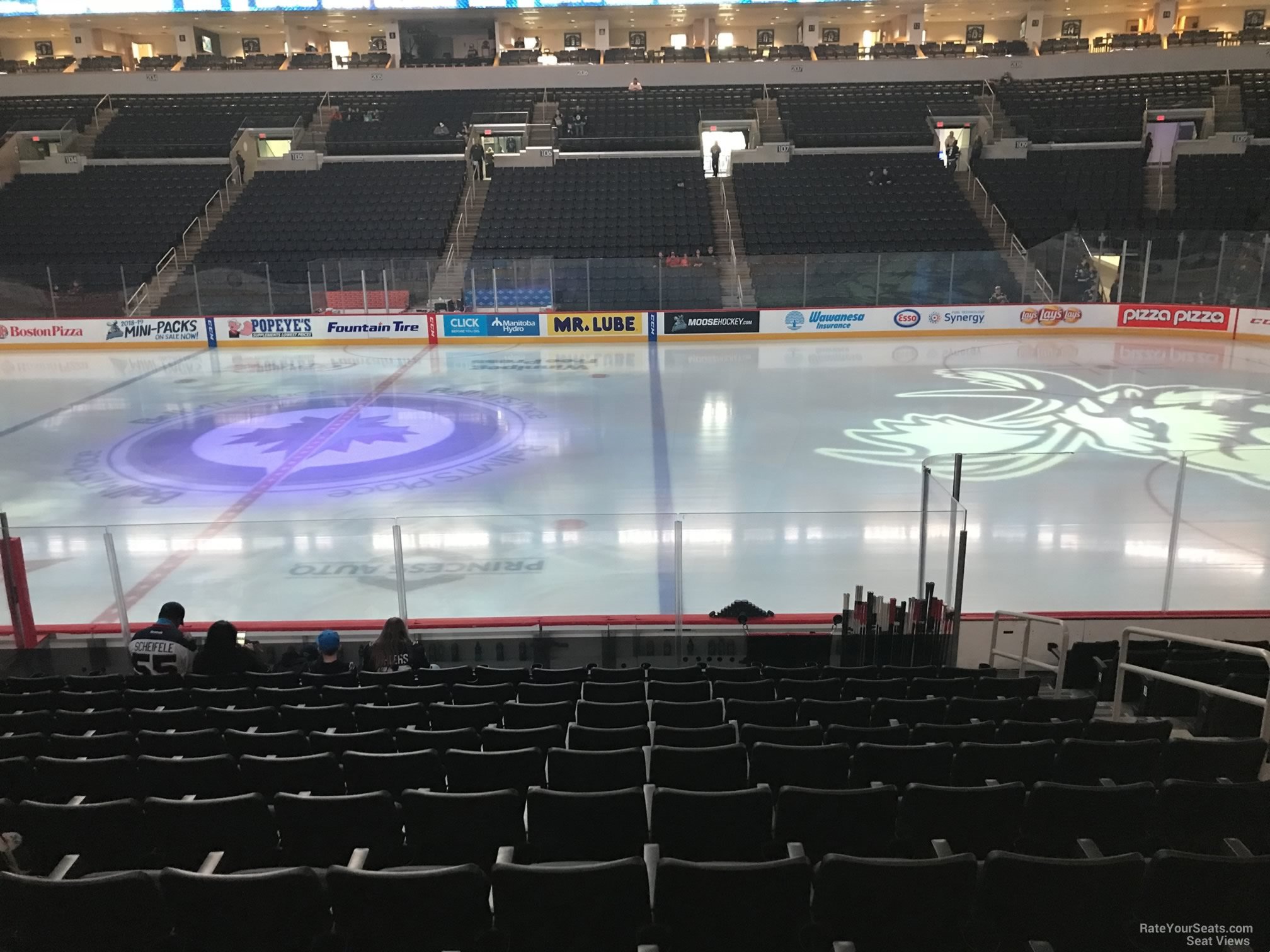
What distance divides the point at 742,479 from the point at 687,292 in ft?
45.0

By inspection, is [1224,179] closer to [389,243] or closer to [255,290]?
[389,243]

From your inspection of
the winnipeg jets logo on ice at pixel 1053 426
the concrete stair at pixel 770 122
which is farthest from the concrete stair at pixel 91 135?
the winnipeg jets logo on ice at pixel 1053 426

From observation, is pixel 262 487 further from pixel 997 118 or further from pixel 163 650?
pixel 997 118

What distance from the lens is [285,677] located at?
18.7 ft

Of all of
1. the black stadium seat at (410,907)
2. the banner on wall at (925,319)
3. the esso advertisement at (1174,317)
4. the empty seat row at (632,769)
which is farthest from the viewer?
the banner on wall at (925,319)

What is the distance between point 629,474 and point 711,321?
13336 mm

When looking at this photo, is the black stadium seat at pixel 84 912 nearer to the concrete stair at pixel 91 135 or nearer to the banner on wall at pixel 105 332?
the banner on wall at pixel 105 332

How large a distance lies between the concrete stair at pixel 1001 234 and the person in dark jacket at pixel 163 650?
23493 millimetres

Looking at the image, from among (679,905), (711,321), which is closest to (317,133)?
(711,321)

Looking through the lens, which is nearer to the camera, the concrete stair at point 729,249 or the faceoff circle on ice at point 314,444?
the faceoff circle on ice at point 314,444

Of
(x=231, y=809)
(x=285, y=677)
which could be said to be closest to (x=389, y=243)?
(x=285, y=677)

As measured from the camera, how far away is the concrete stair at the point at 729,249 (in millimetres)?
24266

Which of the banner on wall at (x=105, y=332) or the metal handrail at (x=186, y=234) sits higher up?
the metal handrail at (x=186, y=234)

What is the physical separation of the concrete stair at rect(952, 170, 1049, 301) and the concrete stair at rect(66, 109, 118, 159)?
108 ft
